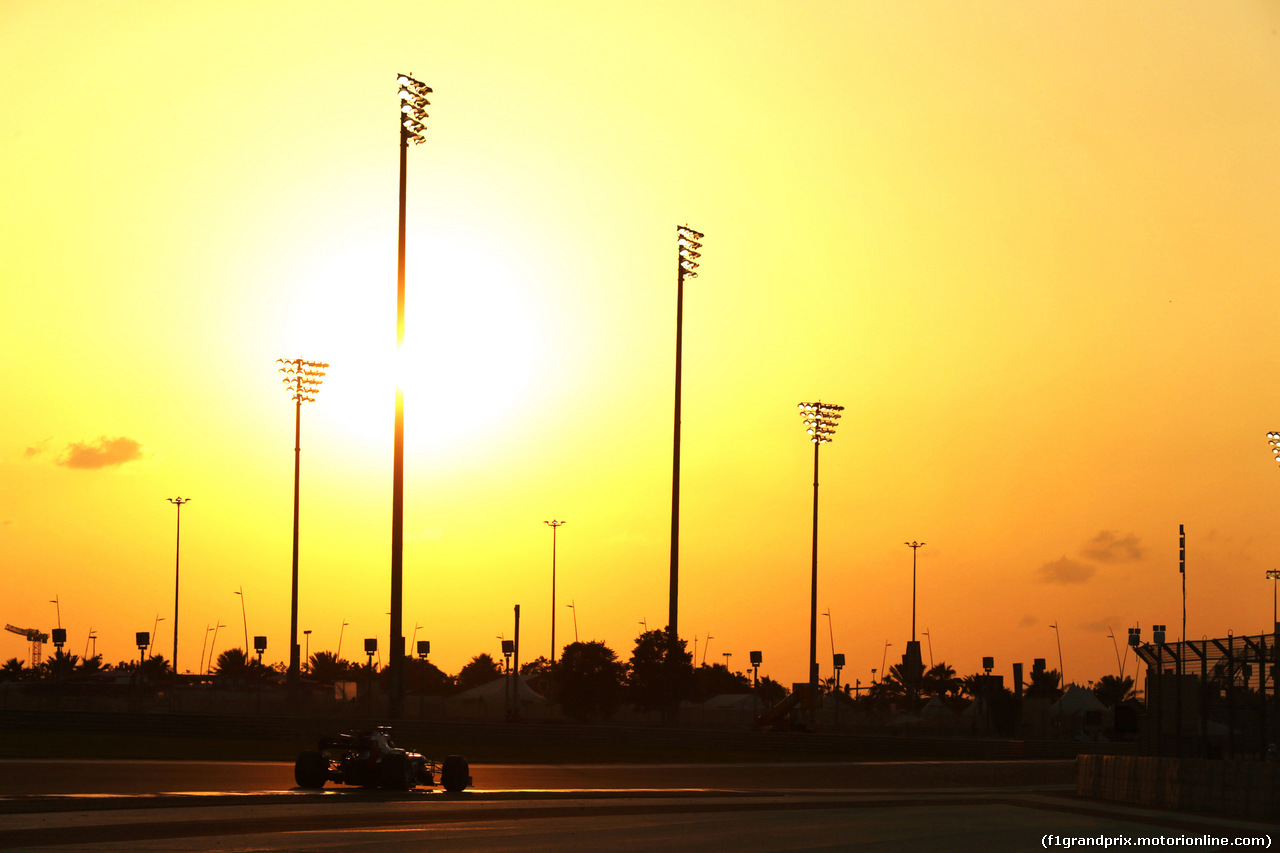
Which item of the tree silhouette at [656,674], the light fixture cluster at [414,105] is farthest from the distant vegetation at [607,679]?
the light fixture cluster at [414,105]

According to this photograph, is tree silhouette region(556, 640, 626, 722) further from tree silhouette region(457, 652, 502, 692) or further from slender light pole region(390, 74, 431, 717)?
tree silhouette region(457, 652, 502, 692)

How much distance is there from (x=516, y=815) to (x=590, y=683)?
55977 mm

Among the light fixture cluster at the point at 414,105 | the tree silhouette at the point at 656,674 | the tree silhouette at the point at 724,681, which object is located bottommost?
the tree silhouette at the point at 724,681

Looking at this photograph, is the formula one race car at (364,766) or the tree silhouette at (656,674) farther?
the tree silhouette at (656,674)

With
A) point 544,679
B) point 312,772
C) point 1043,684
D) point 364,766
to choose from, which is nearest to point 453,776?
point 364,766

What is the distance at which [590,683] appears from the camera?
3130 inches

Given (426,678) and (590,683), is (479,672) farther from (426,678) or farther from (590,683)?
(590,683)

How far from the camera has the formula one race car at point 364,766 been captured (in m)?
28.4

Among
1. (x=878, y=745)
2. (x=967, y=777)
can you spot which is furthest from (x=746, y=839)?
(x=878, y=745)

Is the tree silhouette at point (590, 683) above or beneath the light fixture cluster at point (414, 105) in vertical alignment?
beneath

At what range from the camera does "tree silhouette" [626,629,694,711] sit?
75625 mm

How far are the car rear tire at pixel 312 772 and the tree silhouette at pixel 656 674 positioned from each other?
4710cm

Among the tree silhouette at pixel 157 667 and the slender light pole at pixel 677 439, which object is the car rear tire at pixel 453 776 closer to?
the slender light pole at pixel 677 439

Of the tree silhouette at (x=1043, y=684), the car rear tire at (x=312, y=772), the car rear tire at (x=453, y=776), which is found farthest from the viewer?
the tree silhouette at (x=1043, y=684)
